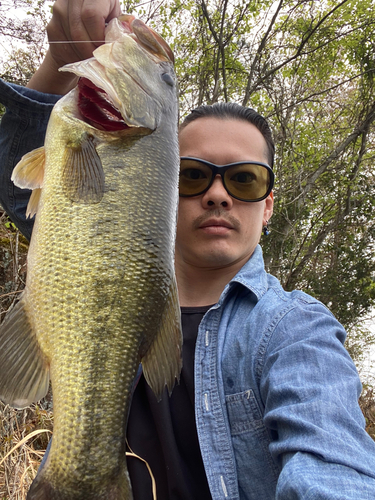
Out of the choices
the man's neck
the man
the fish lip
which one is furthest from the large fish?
the man's neck

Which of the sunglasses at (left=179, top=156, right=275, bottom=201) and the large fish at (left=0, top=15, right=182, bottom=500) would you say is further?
the sunglasses at (left=179, top=156, right=275, bottom=201)

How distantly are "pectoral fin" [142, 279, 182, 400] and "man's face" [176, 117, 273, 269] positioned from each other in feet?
2.26

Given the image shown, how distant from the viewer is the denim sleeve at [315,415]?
925 mm

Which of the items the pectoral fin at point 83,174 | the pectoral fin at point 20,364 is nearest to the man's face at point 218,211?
the pectoral fin at point 83,174

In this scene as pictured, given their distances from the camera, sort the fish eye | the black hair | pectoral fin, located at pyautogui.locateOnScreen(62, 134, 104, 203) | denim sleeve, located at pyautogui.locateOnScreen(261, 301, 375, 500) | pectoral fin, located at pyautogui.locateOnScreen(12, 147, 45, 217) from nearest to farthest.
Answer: denim sleeve, located at pyautogui.locateOnScreen(261, 301, 375, 500) < pectoral fin, located at pyautogui.locateOnScreen(62, 134, 104, 203) < pectoral fin, located at pyautogui.locateOnScreen(12, 147, 45, 217) < the fish eye < the black hair

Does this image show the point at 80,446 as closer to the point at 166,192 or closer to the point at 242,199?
the point at 166,192

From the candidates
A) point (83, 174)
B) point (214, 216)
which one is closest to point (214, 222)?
point (214, 216)

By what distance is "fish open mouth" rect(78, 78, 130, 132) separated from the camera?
1.33 m

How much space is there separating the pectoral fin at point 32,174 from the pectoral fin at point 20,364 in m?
0.40

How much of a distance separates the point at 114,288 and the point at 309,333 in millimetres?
672

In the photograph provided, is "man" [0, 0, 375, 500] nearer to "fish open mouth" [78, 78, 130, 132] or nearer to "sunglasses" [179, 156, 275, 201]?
"sunglasses" [179, 156, 275, 201]

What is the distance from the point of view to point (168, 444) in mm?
1398

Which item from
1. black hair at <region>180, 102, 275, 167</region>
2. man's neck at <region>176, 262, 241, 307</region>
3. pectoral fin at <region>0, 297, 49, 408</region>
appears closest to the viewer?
→ pectoral fin at <region>0, 297, 49, 408</region>

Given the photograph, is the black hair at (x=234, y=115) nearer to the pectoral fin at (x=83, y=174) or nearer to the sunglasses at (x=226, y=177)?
the sunglasses at (x=226, y=177)
